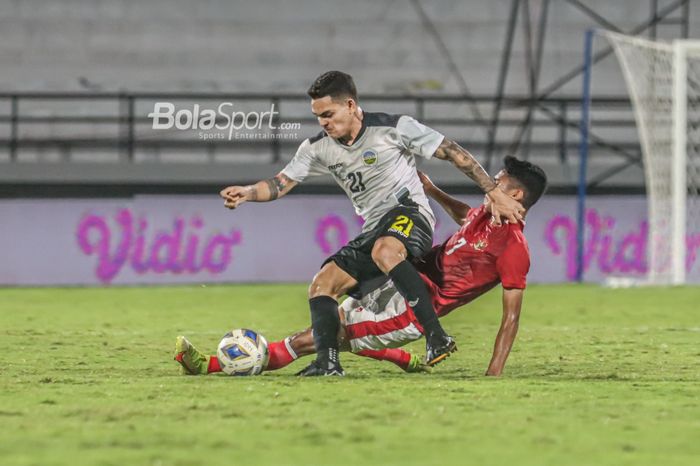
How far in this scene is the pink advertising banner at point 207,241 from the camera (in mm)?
17703

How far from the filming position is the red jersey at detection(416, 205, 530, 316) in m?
6.59

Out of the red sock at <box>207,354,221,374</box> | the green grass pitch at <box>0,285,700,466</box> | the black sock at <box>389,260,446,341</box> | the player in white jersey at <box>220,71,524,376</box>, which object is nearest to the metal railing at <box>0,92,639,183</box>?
the green grass pitch at <box>0,285,700,466</box>

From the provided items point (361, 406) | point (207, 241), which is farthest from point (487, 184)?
point (207, 241)

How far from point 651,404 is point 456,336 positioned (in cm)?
446

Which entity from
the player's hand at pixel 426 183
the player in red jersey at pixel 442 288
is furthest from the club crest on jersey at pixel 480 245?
the player's hand at pixel 426 183

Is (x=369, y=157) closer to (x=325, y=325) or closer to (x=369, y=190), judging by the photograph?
(x=369, y=190)

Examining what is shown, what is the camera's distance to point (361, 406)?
5.23 meters

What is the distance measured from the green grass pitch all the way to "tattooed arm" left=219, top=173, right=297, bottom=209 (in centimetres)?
89

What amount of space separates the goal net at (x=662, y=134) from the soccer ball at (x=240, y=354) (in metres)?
10.3

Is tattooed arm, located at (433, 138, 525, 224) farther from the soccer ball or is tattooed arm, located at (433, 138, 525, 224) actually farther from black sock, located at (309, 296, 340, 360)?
the soccer ball

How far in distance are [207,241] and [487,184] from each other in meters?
11.8

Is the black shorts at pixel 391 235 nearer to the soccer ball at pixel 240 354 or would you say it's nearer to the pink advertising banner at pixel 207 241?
the soccer ball at pixel 240 354

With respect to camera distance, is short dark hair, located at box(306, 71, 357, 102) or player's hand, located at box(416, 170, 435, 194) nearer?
short dark hair, located at box(306, 71, 357, 102)

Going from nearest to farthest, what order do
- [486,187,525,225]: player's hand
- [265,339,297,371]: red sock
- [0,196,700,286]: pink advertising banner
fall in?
[486,187,525,225]: player's hand
[265,339,297,371]: red sock
[0,196,700,286]: pink advertising banner
